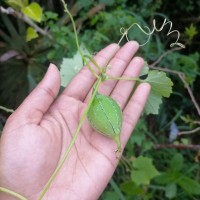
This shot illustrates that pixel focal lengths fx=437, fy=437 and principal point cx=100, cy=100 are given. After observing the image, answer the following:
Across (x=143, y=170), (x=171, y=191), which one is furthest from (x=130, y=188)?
(x=171, y=191)

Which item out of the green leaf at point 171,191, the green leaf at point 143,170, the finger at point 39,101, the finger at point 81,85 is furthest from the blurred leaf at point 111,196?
the finger at point 39,101

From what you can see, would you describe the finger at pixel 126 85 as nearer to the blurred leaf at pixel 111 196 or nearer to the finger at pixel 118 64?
the finger at pixel 118 64

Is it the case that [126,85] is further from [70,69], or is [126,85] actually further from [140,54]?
[140,54]

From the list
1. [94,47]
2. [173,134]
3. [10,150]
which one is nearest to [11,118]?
[10,150]

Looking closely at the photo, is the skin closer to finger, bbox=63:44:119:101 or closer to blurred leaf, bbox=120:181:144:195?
finger, bbox=63:44:119:101

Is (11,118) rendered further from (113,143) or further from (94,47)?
(94,47)

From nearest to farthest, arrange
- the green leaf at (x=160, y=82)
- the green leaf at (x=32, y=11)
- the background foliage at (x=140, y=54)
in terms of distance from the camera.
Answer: the green leaf at (x=160, y=82) < the green leaf at (x=32, y=11) < the background foliage at (x=140, y=54)
